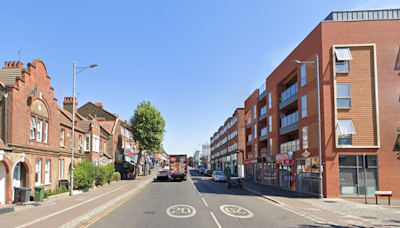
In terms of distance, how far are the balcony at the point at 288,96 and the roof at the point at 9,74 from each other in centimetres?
2277

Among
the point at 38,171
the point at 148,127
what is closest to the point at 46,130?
the point at 38,171

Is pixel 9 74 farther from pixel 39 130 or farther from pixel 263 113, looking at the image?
pixel 263 113

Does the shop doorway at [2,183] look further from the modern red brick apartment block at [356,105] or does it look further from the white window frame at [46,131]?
the modern red brick apartment block at [356,105]

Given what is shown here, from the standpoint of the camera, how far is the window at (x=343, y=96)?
78.1 ft

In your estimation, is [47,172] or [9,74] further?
[47,172]

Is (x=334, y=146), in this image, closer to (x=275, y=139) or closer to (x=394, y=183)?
(x=394, y=183)

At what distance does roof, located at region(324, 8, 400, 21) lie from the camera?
26.3 meters

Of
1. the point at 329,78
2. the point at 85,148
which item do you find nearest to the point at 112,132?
the point at 85,148

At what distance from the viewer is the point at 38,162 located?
895 inches

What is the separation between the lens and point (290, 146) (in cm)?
3150

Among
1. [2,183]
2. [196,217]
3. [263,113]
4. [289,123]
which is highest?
[263,113]

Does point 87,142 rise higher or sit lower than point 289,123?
lower

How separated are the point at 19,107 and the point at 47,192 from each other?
6.40m

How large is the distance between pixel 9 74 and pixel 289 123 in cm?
2425
